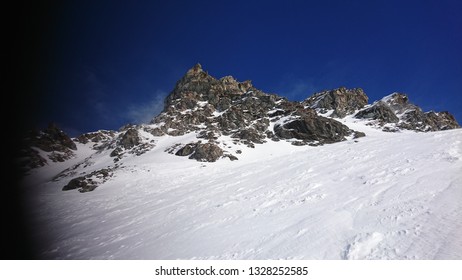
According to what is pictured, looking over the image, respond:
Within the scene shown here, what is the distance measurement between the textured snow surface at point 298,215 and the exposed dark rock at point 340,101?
78.0 metres

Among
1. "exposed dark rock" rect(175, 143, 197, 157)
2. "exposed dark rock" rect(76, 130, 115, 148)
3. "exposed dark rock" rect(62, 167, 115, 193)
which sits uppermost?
"exposed dark rock" rect(76, 130, 115, 148)

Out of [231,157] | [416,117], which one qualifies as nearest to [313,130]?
[231,157]

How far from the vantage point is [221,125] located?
73.2m

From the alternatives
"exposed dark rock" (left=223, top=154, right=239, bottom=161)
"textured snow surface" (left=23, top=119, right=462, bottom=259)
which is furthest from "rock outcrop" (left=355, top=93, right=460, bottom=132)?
"textured snow surface" (left=23, top=119, right=462, bottom=259)

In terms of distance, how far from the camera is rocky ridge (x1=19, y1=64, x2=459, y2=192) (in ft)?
183

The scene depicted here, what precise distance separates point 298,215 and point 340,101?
101153 mm

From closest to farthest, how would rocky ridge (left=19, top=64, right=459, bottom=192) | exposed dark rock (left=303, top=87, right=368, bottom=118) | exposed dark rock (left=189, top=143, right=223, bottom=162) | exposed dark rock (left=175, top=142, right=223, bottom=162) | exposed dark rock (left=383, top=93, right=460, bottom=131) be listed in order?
exposed dark rock (left=189, top=143, right=223, bottom=162)
exposed dark rock (left=175, top=142, right=223, bottom=162)
rocky ridge (left=19, top=64, right=459, bottom=192)
exposed dark rock (left=383, top=93, right=460, bottom=131)
exposed dark rock (left=303, top=87, right=368, bottom=118)

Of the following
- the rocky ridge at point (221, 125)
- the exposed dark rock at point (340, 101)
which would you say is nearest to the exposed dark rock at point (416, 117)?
the rocky ridge at point (221, 125)

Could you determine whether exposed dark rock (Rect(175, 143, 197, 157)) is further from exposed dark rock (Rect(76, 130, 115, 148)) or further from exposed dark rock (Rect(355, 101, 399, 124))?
exposed dark rock (Rect(355, 101, 399, 124))

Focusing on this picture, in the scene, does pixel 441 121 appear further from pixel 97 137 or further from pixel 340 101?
pixel 97 137

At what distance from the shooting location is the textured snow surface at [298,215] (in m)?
10.2

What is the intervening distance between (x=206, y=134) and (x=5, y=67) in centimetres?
5647
